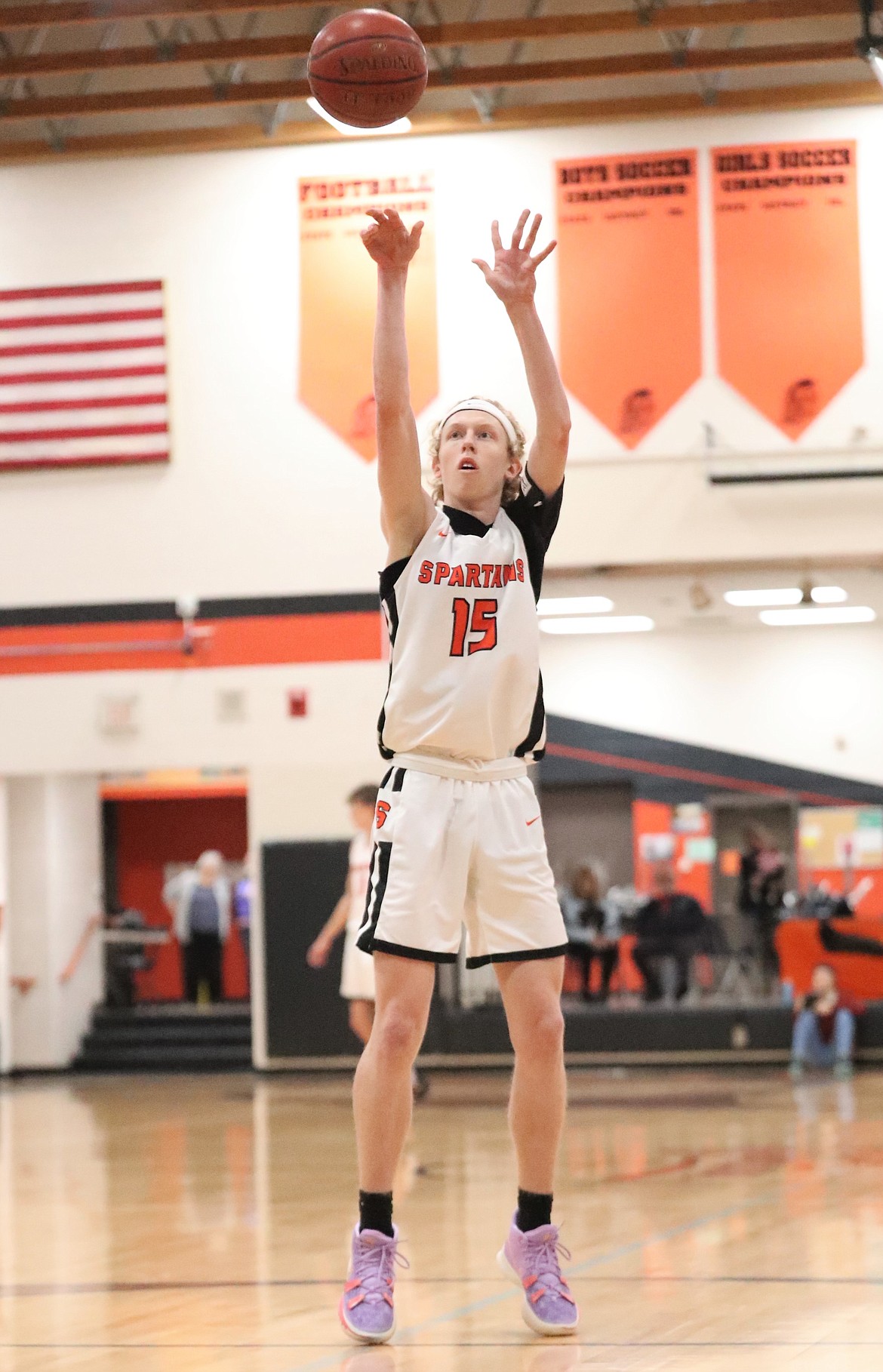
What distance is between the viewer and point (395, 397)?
3.50 metres

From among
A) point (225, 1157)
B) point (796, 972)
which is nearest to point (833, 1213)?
point (225, 1157)

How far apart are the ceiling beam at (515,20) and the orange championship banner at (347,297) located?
153 centimetres

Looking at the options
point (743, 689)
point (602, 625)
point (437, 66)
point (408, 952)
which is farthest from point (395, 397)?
point (743, 689)

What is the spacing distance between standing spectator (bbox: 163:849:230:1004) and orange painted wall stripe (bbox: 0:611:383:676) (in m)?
4.66

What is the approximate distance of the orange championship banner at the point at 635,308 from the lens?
11.5m

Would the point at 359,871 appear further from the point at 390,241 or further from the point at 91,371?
the point at 390,241

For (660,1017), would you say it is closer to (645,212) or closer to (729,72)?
(645,212)

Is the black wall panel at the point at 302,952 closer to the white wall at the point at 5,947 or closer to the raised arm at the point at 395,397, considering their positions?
the white wall at the point at 5,947

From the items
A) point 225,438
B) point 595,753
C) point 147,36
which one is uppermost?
point 147,36

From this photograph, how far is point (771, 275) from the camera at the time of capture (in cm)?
1148

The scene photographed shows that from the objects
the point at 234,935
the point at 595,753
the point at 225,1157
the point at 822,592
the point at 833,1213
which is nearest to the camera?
the point at 833,1213

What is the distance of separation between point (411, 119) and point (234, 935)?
955 cm

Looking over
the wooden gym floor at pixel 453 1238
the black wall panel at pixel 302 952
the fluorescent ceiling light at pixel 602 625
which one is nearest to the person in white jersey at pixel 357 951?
the wooden gym floor at pixel 453 1238

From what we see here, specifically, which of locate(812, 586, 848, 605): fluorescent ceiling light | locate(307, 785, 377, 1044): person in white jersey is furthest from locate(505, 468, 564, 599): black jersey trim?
locate(812, 586, 848, 605): fluorescent ceiling light
